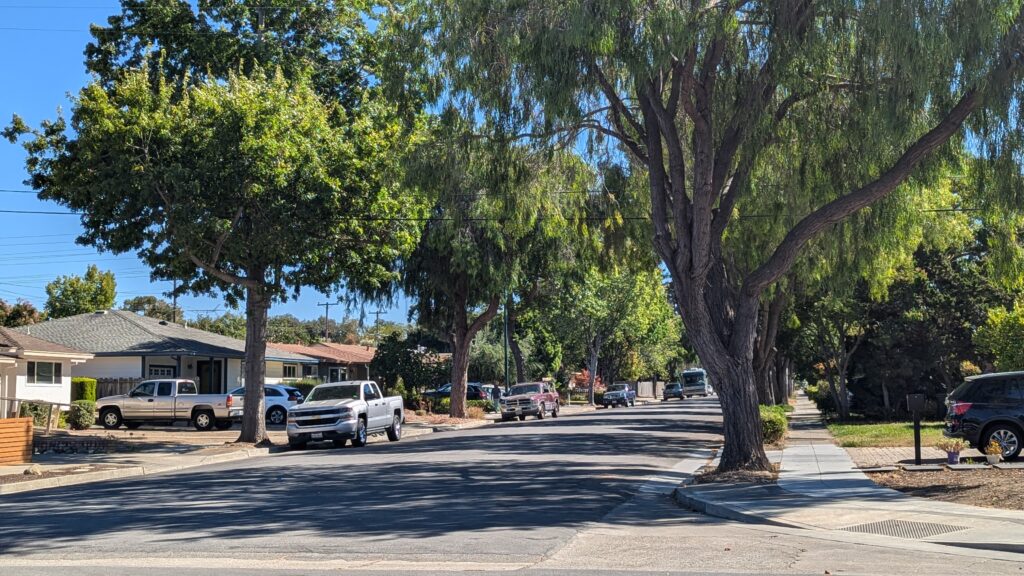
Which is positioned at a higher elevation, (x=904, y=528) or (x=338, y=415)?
(x=338, y=415)

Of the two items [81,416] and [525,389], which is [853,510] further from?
[525,389]

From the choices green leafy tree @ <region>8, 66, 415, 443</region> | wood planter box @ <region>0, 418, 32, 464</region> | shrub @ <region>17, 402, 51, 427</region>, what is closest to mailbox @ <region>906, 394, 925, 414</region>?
green leafy tree @ <region>8, 66, 415, 443</region>

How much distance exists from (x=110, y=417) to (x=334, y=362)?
2623 centimetres

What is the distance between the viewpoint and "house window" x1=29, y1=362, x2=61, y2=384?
3294cm

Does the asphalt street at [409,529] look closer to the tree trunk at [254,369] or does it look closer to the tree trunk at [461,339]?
the tree trunk at [254,369]

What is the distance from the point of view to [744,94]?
55.0ft

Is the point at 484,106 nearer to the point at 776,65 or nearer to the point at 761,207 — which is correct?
the point at 776,65

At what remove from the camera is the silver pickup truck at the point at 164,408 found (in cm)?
3438

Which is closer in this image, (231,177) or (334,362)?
(231,177)

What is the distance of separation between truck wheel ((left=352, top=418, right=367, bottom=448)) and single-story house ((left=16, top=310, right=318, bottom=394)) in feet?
54.5

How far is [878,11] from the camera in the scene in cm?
1377

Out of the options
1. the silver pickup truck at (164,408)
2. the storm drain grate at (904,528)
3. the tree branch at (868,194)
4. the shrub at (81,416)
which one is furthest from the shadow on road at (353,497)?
the shrub at (81,416)

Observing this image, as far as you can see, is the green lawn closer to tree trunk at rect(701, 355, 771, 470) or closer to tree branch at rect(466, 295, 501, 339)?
tree trunk at rect(701, 355, 771, 470)

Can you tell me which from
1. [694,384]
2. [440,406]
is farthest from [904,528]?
[694,384]
